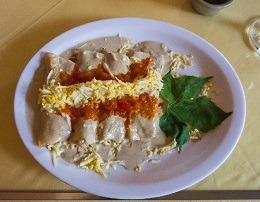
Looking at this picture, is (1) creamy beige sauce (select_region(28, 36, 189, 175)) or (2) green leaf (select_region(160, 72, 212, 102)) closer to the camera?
(1) creamy beige sauce (select_region(28, 36, 189, 175))

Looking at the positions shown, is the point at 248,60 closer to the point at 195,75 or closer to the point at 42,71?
the point at 195,75

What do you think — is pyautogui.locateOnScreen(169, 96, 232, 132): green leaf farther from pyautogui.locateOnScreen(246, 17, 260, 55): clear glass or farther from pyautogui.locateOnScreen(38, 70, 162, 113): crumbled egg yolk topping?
pyautogui.locateOnScreen(246, 17, 260, 55): clear glass

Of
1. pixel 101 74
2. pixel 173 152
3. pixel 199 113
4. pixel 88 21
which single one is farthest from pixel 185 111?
pixel 88 21

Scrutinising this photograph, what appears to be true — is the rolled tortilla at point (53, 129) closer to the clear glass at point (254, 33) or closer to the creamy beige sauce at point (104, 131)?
the creamy beige sauce at point (104, 131)

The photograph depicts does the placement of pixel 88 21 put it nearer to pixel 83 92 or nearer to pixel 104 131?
pixel 83 92

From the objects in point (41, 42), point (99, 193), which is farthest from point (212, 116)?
point (41, 42)

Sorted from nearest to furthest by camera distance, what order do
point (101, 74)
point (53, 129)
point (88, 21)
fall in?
point (53, 129)
point (101, 74)
point (88, 21)

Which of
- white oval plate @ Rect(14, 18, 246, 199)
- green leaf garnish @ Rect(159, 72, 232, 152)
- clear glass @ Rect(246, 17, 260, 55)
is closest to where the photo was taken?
white oval plate @ Rect(14, 18, 246, 199)

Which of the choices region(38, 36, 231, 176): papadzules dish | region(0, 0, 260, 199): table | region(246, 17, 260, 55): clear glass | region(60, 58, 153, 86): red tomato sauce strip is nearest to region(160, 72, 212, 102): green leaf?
region(38, 36, 231, 176): papadzules dish
